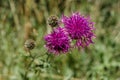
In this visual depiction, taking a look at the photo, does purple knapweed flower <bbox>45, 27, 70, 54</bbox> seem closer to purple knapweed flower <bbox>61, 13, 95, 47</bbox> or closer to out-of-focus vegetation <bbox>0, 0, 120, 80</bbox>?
purple knapweed flower <bbox>61, 13, 95, 47</bbox>

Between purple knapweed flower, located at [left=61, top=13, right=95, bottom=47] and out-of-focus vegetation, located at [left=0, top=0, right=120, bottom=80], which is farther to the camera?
out-of-focus vegetation, located at [left=0, top=0, right=120, bottom=80]

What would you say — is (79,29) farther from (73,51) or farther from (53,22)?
(73,51)

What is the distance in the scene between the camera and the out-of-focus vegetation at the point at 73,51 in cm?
300

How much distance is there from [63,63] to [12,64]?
50 centimetres

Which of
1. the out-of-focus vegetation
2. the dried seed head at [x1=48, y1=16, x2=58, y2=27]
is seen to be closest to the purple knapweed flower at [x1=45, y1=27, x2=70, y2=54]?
the dried seed head at [x1=48, y1=16, x2=58, y2=27]

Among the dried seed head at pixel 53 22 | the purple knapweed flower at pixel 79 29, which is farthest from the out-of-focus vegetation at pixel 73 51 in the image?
the dried seed head at pixel 53 22

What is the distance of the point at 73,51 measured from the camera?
10.6 feet

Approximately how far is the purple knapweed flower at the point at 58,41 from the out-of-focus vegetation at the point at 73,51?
85 cm

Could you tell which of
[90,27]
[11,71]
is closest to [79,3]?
[11,71]

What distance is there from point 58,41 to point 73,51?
128cm

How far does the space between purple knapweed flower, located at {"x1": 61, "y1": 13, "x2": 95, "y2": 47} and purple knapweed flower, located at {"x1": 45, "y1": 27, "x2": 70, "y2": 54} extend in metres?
0.04

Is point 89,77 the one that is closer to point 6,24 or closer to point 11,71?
point 11,71

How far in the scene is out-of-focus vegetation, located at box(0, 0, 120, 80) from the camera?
9.84ft

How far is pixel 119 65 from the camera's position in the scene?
2.93 metres
